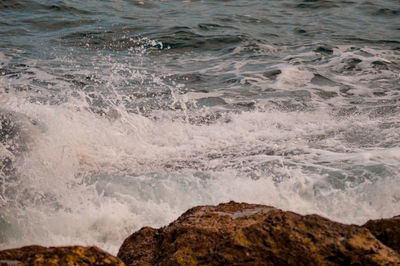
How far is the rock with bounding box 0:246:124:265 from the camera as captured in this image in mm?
1977

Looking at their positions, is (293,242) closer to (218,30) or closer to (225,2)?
(218,30)

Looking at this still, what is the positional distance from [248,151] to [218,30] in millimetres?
6570

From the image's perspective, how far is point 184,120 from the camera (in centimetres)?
629

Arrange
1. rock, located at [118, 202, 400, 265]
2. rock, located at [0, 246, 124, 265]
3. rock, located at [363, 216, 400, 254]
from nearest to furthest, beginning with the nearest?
rock, located at [0, 246, 124, 265] → rock, located at [118, 202, 400, 265] → rock, located at [363, 216, 400, 254]

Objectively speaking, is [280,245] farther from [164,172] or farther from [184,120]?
[184,120]

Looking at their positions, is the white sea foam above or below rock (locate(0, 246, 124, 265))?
below

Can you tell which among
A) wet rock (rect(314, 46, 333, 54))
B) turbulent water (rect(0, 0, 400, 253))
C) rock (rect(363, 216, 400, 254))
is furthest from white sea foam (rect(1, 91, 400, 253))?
wet rock (rect(314, 46, 333, 54))

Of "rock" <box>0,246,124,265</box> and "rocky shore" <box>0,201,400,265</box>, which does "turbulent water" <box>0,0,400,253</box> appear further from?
"rock" <box>0,246,124,265</box>

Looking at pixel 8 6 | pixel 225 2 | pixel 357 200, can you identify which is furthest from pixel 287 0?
pixel 357 200

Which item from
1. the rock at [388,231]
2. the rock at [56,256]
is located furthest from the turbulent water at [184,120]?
the rock at [56,256]

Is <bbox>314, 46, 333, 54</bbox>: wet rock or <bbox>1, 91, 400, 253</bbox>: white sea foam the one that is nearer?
<bbox>1, 91, 400, 253</bbox>: white sea foam

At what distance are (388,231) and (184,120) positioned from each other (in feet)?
13.0

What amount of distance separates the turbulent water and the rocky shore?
1313mm

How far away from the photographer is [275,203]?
4.10 meters
